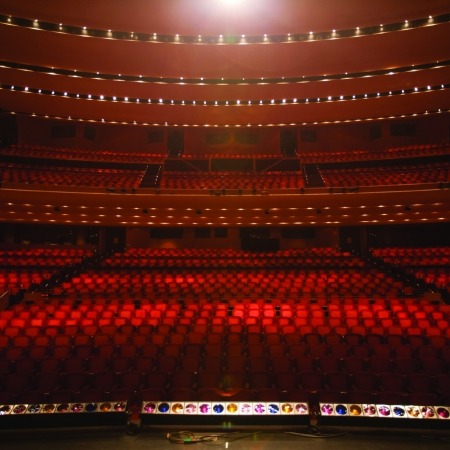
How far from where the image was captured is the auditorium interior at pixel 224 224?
2967mm

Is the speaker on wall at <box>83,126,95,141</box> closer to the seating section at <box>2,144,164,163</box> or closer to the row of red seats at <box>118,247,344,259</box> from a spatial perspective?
the seating section at <box>2,144,164,163</box>

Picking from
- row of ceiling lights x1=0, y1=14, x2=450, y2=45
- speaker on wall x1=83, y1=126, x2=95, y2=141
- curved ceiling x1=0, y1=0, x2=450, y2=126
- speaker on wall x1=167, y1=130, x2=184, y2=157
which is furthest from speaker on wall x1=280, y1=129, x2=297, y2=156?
speaker on wall x1=83, y1=126, x2=95, y2=141

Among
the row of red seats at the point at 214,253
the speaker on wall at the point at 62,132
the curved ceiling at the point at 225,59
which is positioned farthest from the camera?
the speaker on wall at the point at 62,132

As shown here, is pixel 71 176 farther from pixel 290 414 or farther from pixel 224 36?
pixel 290 414

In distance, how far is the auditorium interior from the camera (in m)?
2.97

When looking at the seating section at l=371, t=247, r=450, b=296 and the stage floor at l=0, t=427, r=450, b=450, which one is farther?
the seating section at l=371, t=247, r=450, b=296

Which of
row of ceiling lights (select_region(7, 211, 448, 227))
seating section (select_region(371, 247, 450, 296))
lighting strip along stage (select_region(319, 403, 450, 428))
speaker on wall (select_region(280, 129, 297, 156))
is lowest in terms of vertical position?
lighting strip along stage (select_region(319, 403, 450, 428))

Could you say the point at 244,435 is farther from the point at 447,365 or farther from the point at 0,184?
the point at 0,184

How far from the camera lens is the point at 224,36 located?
6723 millimetres

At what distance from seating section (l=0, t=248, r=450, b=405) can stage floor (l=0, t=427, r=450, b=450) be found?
0.38m

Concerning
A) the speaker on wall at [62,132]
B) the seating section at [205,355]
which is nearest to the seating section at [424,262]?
the seating section at [205,355]

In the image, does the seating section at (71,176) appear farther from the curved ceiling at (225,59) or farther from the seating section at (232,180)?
the curved ceiling at (225,59)

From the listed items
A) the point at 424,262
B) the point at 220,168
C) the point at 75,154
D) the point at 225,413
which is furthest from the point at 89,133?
the point at 225,413

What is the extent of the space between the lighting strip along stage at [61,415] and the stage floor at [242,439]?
0.15 ft
